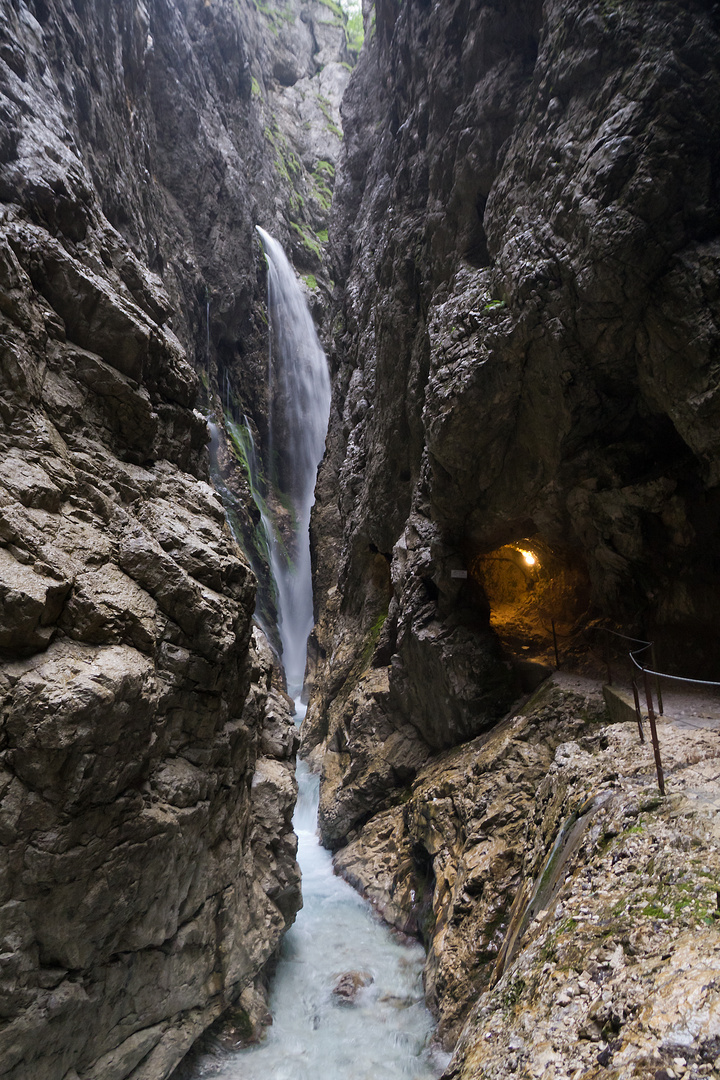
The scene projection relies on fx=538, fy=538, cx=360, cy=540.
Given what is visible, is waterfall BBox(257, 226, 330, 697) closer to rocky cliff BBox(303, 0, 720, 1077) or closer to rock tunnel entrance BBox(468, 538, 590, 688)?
rocky cliff BBox(303, 0, 720, 1077)

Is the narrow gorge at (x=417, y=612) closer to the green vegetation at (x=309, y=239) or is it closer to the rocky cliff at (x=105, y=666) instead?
the rocky cliff at (x=105, y=666)

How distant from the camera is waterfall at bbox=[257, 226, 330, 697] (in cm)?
3253

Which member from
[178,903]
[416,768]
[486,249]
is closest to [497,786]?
[416,768]

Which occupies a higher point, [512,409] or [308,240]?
[308,240]

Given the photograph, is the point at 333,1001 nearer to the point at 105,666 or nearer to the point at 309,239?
the point at 105,666

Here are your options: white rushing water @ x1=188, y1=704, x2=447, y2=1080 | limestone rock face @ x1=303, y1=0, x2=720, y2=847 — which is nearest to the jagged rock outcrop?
limestone rock face @ x1=303, y1=0, x2=720, y2=847

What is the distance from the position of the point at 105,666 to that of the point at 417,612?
29.5ft

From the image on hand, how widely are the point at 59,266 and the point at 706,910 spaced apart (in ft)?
27.5

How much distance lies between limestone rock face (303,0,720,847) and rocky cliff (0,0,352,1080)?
4.95 m

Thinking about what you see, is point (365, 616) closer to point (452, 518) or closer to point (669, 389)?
point (452, 518)

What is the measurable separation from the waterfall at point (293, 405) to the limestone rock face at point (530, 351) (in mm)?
15302

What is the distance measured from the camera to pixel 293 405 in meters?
33.7

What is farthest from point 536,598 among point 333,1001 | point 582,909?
point 582,909

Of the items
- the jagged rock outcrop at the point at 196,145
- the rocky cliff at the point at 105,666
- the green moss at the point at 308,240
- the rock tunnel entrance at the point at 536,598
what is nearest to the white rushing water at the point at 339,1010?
the rocky cliff at the point at 105,666
